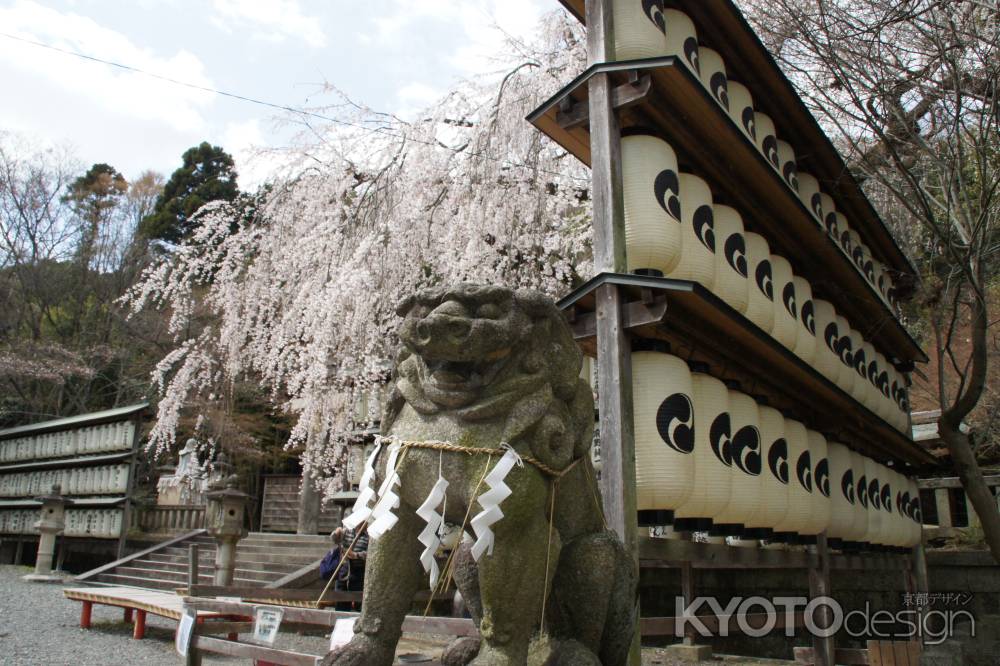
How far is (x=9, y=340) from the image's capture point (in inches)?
744

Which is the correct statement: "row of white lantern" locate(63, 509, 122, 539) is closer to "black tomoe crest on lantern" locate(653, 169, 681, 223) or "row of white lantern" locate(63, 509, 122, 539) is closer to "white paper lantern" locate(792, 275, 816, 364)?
"white paper lantern" locate(792, 275, 816, 364)

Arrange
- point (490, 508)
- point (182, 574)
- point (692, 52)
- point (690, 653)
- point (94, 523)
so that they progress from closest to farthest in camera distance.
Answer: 1. point (490, 508)
2. point (692, 52)
3. point (690, 653)
4. point (182, 574)
5. point (94, 523)

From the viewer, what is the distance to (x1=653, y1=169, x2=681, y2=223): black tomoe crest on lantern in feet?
13.9

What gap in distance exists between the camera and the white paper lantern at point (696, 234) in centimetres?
438

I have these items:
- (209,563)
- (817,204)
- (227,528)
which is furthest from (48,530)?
(817,204)

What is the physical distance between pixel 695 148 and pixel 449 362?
307 cm

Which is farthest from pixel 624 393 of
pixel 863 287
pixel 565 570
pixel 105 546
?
pixel 105 546

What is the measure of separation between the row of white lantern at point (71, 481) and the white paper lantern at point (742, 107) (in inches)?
445

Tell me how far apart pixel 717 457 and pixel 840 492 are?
265 cm

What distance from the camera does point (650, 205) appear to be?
415 centimetres

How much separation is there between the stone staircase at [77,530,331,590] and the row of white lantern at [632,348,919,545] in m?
7.12

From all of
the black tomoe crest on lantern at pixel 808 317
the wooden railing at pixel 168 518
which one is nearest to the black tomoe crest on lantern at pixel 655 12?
the black tomoe crest on lantern at pixel 808 317

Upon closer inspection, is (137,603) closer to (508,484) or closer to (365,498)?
(365,498)

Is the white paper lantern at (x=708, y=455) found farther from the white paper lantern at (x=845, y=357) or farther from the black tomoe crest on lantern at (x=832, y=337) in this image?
the white paper lantern at (x=845, y=357)
